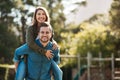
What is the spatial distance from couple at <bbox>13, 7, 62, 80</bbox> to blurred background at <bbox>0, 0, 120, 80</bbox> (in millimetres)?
8353

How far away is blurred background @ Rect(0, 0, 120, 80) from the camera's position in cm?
2281

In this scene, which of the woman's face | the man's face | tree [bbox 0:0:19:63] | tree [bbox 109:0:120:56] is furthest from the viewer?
tree [bbox 0:0:19:63]

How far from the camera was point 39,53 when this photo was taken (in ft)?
18.1

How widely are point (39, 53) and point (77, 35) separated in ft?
68.4

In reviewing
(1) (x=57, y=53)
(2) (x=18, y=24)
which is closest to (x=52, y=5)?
(2) (x=18, y=24)

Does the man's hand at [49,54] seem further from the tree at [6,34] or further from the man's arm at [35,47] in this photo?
the tree at [6,34]

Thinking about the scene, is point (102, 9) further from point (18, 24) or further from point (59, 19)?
point (18, 24)

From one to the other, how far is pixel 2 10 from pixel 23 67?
1300 inches

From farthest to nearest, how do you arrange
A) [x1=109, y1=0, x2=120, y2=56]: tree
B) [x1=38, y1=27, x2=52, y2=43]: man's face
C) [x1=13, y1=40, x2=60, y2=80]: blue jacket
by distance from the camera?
[x1=109, y1=0, x2=120, y2=56]: tree → [x1=13, y1=40, x2=60, y2=80]: blue jacket → [x1=38, y1=27, x2=52, y2=43]: man's face

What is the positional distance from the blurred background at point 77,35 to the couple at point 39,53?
8.35 metres

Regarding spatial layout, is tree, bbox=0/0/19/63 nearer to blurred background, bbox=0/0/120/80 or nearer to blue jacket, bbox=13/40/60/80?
blurred background, bbox=0/0/120/80

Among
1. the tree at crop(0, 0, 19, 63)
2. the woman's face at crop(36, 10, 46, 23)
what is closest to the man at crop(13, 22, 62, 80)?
the woman's face at crop(36, 10, 46, 23)

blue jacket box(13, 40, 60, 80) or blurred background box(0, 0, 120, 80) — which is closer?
blue jacket box(13, 40, 60, 80)

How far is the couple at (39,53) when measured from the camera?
215 inches
